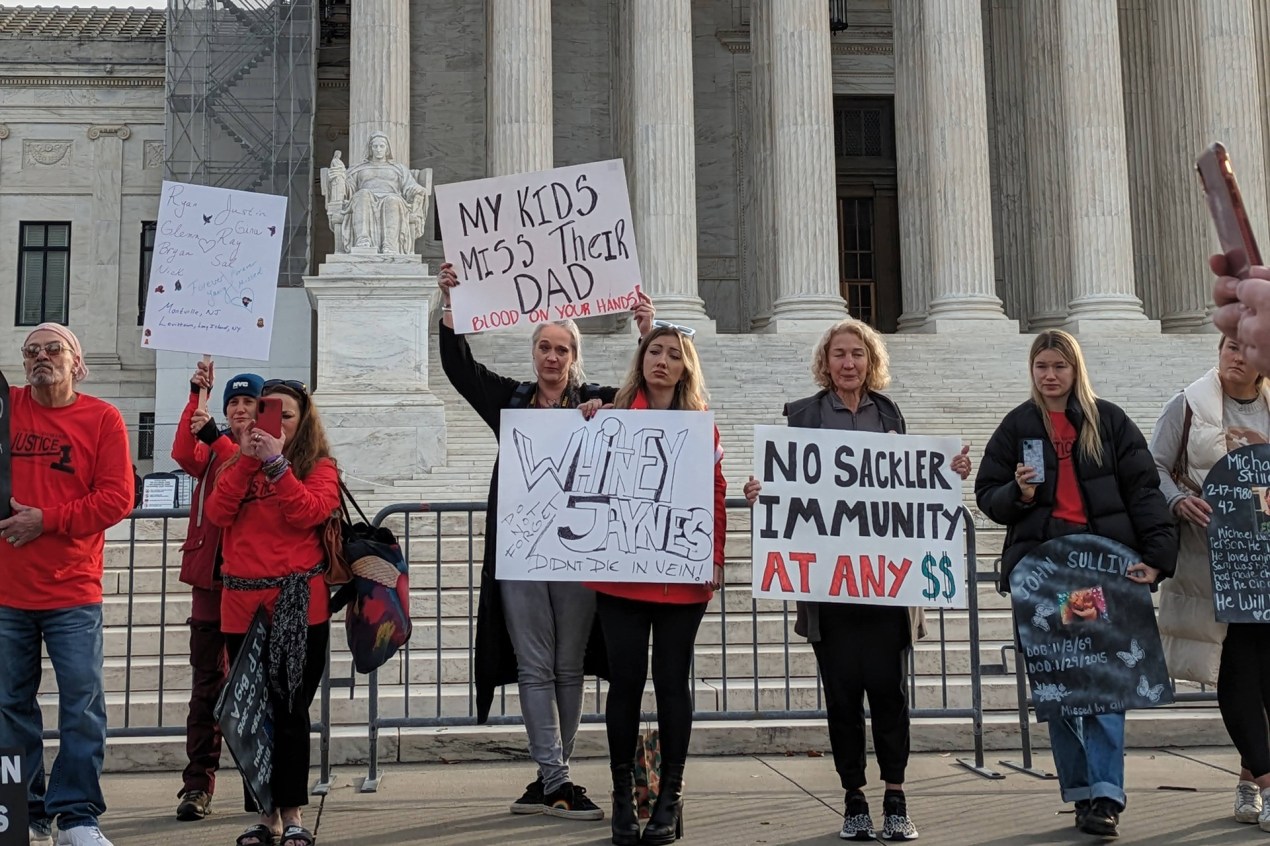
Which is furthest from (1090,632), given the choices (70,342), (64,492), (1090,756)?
(70,342)

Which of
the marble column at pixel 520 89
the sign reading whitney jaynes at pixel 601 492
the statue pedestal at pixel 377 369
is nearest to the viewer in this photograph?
the sign reading whitney jaynes at pixel 601 492

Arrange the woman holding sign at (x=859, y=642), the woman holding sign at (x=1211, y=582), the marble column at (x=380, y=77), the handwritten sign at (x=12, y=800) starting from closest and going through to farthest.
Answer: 1. the handwritten sign at (x=12, y=800)
2. the woman holding sign at (x=859, y=642)
3. the woman holding sign at (x=1211, y=582)
4. the marble column at (x=380, y=77)

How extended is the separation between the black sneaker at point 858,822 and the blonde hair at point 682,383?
6.27 ft

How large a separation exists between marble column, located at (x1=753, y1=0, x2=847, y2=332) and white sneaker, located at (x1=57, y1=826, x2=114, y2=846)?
741 inches

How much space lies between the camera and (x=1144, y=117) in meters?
28.2

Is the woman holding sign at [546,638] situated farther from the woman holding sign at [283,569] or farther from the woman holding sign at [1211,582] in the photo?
the woman holding sign at [1211,582]

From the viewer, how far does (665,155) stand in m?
23.7

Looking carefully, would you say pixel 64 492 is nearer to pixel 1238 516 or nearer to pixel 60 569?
pixel 60 569

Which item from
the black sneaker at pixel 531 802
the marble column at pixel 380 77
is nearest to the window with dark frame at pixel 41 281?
the marble column at pixel 380 77

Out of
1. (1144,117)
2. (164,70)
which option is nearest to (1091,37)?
(1144,117)

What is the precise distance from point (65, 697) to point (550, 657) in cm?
217

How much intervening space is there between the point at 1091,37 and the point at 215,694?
22170 mm

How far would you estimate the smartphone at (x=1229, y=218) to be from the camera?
2607 mm

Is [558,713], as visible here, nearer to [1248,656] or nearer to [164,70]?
[1248,656]
